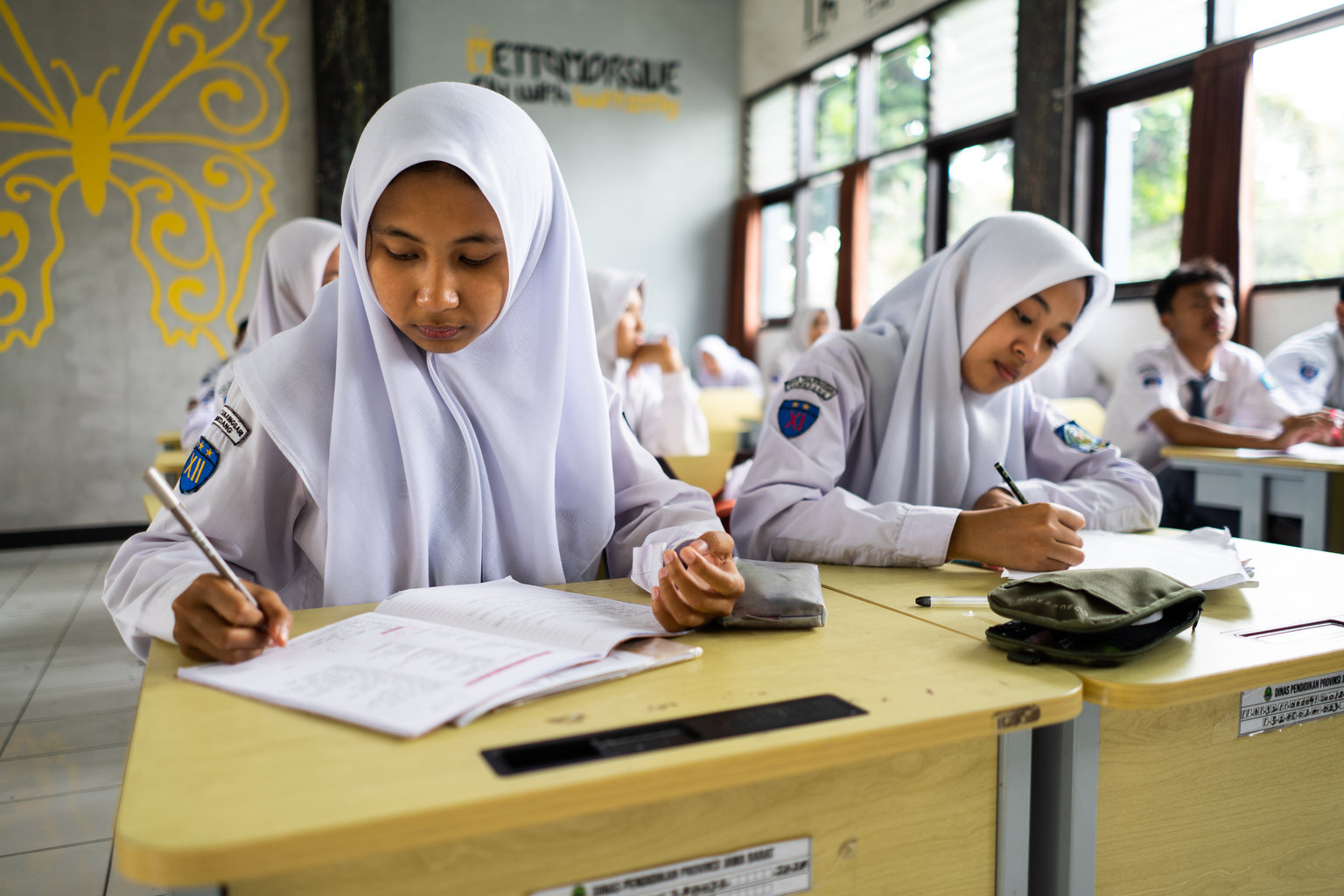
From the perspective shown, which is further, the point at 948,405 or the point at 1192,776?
the point at 948,405

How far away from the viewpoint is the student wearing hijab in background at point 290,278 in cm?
314

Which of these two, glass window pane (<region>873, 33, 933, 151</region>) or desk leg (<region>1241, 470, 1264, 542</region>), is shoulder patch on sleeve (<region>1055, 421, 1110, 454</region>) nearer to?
desk leg (<region>1241, 470, 1264, 542</region>)

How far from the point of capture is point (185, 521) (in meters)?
0.79

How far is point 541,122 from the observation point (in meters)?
7.20

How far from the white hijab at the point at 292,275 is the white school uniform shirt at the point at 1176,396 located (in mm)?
2861

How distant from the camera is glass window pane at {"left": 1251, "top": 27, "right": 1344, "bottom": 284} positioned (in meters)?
4.02

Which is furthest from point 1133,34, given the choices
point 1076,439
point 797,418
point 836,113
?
point 797,418

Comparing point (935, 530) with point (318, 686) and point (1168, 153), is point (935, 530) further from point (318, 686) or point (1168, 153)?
point (1168, 153)

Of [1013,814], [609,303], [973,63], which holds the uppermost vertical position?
[973,63]

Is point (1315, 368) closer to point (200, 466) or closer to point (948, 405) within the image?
point (948, 405)

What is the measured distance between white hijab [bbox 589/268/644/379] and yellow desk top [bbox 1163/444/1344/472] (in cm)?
209

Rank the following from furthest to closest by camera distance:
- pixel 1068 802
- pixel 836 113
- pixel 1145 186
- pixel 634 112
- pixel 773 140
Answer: pixel 773 140 < pixel 634 112 < pixel 836 113 < pixel 1145 186 < pixel 1068 802

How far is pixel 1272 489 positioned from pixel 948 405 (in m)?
1.54

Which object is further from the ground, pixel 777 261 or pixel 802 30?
pixel 802 30
